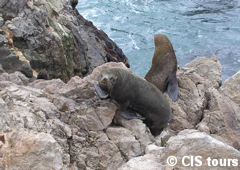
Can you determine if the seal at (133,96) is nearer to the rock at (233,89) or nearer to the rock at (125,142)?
the rock at (125,142)

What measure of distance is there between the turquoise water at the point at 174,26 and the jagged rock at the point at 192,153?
10.1 m

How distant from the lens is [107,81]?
4.80 metres

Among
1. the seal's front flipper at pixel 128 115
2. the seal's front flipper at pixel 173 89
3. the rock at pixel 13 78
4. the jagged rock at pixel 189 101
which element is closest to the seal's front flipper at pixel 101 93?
the seal's front flipper at pixel 128 115

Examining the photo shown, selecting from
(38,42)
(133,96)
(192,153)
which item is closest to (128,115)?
(133,96)

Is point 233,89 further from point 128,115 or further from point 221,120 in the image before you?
point 128,115

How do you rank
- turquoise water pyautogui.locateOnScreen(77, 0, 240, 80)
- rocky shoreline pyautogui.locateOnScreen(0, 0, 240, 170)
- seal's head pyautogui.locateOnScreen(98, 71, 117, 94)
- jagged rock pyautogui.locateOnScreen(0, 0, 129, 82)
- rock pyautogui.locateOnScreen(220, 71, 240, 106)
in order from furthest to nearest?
turquoise water pyautogui.locateOnScreen(77, 0, 240, 80), rock pyautogui.locateOnScreen(220, 71, 240, 106), jagged rock pyautogui.locateOnScreen(0, 0, 129, 82), seal's head pyautogui.locateOnScreen(98, 71, 117, 94), rocky shoreline pyautogui.locateOnScreen(0, 0, 240, 170)

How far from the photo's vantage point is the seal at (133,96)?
488 centimetres

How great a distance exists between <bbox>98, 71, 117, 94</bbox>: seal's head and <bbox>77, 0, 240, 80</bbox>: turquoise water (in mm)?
8960

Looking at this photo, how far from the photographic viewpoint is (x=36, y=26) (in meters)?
6.93

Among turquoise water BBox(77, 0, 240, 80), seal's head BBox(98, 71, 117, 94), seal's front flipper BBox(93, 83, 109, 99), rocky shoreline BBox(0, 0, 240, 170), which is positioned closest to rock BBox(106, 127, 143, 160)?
rocky shoreline BBox(0, 0, 240, 170)

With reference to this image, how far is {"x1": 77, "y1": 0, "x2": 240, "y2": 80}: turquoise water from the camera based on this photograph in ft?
48.1

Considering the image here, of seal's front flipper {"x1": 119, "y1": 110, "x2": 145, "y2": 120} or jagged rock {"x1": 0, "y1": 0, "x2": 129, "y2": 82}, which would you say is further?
jagged rock {"x1": 0, "y1": 0, "x2": 129, "y2": 82}

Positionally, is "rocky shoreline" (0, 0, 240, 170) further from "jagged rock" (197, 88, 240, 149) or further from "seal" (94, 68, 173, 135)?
"seal" (94, 68, 173, 135)

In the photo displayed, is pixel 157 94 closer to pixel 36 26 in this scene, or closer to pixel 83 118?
pixel 83 118
